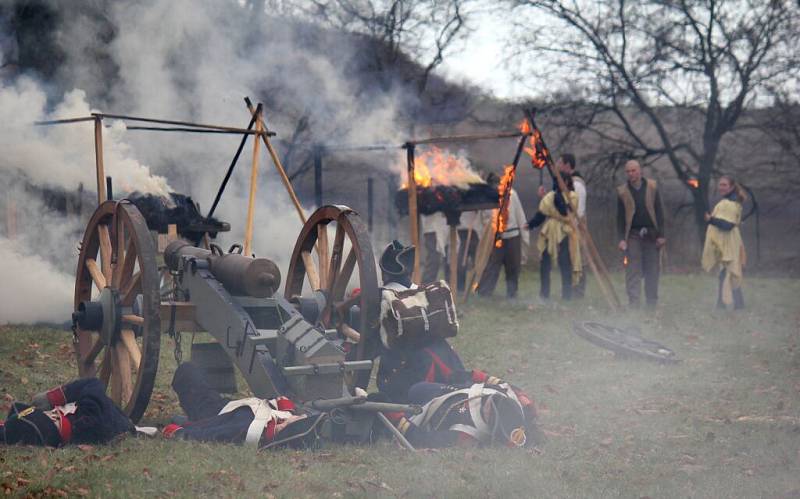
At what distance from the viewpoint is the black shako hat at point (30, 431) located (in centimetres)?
504

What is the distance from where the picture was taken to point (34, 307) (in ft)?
32.4

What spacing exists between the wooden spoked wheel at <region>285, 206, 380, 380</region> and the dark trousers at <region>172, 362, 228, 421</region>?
0.80 meters

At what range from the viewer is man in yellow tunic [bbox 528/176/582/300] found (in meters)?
13.1

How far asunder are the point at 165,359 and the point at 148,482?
366 centimetres

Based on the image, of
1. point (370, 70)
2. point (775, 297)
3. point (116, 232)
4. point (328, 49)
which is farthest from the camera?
point (370, 70)

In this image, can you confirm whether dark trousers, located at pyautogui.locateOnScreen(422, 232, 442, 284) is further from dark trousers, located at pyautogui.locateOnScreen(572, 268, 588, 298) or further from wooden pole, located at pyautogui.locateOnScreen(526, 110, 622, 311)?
wooden pole, located at pyautogui.locateOnScreen(526, 110, 622, 311)

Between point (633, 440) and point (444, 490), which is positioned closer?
point (444, 490)

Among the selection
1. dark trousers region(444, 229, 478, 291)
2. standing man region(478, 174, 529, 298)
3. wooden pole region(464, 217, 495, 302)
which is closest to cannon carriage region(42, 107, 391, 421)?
wooden pole region(464, 217, 495, 302)

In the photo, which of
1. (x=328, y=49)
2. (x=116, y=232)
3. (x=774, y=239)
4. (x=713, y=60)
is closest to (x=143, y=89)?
(x=328, y=49)

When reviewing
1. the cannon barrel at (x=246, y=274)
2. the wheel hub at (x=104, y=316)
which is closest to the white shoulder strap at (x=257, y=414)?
the cannon barrel at (x=246, y=274)

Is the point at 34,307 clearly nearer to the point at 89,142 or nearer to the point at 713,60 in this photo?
the point at 89,142

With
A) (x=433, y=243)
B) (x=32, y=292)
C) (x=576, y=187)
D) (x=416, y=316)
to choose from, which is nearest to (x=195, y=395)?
(x=416, y=316)

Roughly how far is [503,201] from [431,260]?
259 cm

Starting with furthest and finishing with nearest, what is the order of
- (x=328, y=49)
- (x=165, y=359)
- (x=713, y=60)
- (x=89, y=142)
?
1. (x=713, y=60)
2. (x=328, y=49)
3. (x=89, y=142)
4. (x=165, y=359)
